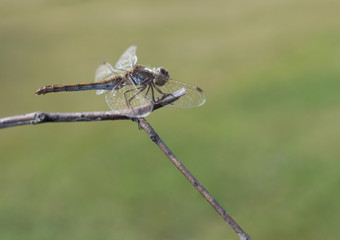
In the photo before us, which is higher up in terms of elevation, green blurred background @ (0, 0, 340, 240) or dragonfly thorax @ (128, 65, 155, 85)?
dragonfly thorax @ (128, 65, 155, 85)

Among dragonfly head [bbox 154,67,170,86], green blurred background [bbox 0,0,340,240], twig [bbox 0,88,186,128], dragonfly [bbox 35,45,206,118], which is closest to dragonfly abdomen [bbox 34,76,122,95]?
dragonfly [bbox 35,45,206,118]

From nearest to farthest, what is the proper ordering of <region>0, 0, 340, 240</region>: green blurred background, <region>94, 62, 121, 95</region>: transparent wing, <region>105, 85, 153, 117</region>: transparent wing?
1. <region>105, 85, 153, 117</region>: transparent wing
2. <region>94, 62, 121, 95</region>: transparent wing
3. <region>0, 0, 340, 240</region>: green blurred background

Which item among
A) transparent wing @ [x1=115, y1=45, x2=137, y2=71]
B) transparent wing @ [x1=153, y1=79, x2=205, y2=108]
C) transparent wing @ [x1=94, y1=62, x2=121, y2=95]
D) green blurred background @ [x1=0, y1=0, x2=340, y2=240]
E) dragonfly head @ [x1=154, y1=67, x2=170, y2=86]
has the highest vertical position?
transparent wing @ [x1=94, y1=62, x2=121, y2=95]

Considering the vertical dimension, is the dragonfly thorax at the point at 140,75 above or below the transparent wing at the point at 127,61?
below

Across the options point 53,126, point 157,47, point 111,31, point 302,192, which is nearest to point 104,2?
point 111,31

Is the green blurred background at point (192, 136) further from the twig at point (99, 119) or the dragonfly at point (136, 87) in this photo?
the twig at point (99, 119)

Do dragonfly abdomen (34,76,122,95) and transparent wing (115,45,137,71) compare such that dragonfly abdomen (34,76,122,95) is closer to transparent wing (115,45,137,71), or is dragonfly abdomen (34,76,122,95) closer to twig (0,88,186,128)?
transparent wing (115,45,137,71)

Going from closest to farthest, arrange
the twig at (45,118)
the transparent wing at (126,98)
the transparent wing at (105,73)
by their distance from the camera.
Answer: the twig at (45,118) < the transparent wing at (126,98) < the transparent wing at (105,73)

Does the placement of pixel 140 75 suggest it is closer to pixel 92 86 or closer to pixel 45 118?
pixel 92 86

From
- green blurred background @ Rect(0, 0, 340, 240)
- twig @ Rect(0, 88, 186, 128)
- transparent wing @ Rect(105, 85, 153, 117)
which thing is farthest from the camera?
green blurred background @ Rect(0, 0, 340, 240)

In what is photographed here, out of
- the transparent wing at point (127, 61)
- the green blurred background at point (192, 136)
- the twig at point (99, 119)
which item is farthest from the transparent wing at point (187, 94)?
the green blurred background at point (192, 136)
